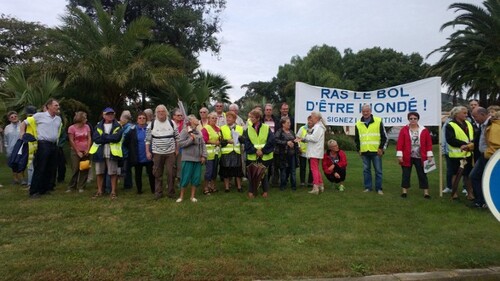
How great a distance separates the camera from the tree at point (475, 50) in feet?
65.6

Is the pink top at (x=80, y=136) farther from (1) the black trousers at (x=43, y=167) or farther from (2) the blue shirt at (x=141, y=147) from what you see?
(2) the blue shirt at (x=141, y=147)

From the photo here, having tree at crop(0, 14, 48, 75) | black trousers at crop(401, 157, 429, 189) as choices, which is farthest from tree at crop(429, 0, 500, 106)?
tree at crop(0, 14, 48, 75)

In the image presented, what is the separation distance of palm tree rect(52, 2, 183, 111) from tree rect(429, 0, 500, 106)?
1505cm

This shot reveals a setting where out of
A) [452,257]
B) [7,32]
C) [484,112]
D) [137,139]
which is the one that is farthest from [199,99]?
[7,32]

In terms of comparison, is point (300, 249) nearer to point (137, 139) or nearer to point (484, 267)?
point (484, 267)

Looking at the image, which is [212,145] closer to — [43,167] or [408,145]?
[43,167]

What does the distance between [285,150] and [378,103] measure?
2.79 metres

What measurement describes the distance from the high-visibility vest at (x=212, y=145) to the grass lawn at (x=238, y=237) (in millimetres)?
916

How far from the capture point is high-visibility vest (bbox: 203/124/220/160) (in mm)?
8438

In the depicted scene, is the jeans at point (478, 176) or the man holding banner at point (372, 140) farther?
the man holding banner at point (372, 140)

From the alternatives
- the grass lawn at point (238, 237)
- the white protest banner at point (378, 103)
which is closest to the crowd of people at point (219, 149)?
the grass lawn at point (238, 237)

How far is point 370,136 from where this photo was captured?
8695 mm

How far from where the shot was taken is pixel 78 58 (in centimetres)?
1492

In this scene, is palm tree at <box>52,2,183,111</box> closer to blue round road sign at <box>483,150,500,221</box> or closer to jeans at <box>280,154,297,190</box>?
jeans at <box>280,154,297,190</box>
